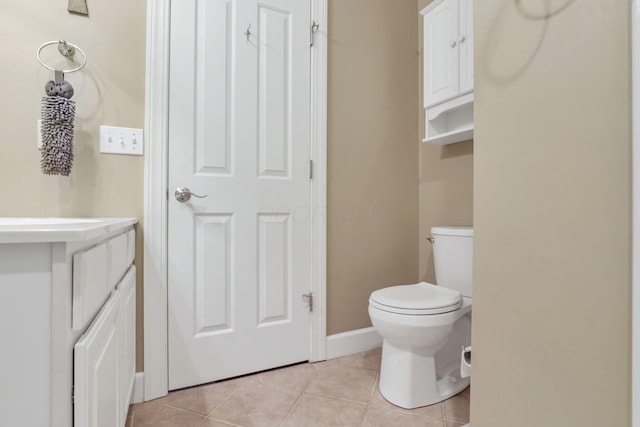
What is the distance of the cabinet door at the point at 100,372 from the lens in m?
0.51

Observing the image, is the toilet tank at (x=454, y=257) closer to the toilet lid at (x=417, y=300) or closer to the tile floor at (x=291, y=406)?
the toilet lid at (x=417, y=300)

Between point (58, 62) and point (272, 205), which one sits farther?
point (272, 205)

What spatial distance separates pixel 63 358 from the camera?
1.57ft

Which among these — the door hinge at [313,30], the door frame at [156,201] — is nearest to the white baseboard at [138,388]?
the door frame at [156,201]

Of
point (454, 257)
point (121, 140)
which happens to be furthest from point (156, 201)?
point (454, 257)

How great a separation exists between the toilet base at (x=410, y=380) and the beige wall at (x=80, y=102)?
1136mm

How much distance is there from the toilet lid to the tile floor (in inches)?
16.3

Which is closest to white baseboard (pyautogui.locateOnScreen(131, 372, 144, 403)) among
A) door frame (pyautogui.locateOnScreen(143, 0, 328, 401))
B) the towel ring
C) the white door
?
door frame (pyautogui.locateOnScreen(143, 0, 328, 401))

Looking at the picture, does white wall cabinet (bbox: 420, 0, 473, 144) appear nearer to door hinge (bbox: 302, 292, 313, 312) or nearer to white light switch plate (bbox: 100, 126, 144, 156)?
door hinge (bbox: 302, 292, 313, 312)

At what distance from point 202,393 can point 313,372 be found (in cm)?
54

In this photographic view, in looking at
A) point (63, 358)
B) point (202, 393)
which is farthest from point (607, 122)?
point (202, 393)

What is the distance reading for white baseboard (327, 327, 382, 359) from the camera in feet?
6.00

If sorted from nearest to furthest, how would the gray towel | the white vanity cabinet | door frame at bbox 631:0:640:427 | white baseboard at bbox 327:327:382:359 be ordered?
the white vanity cabinet → door frame at bbox 631:0:640:427 → the gray towel → white baseboard at bbox 327:327:382:359

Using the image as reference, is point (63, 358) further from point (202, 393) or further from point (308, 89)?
point (308, 89)
